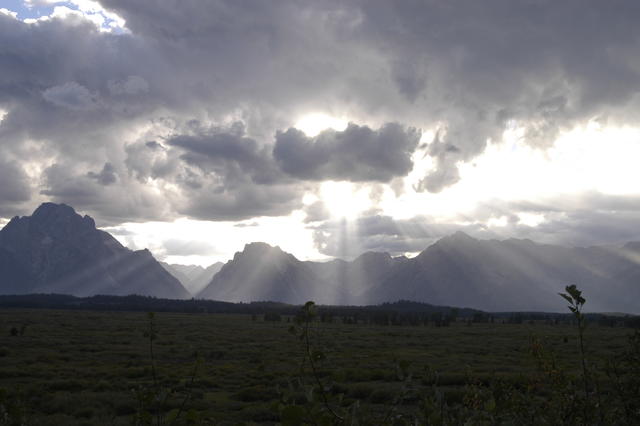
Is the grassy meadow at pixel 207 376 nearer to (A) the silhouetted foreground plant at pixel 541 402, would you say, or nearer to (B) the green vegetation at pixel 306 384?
(B) the green vegetation at pixel 306 384

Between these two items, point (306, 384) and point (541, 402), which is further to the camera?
point (541, 402)

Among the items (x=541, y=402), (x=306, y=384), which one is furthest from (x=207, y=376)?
(x=306, y=384)

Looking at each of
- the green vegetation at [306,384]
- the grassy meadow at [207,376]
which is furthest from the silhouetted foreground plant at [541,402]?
the grassy meadow at [207,376]

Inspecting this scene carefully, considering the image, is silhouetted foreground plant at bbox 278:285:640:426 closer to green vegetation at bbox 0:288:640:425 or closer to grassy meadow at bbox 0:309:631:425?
green vegetation at bbox 0:288:640:425

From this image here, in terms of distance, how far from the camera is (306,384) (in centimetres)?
354

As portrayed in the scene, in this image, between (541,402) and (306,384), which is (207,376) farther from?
(306,384)

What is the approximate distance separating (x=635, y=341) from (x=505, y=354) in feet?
168

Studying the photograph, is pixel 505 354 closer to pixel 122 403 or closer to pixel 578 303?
pixel 122 403

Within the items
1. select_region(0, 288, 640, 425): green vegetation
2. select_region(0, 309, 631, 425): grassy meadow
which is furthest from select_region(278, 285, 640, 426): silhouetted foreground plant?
select_region(0, 309, 631, 425): grassy meadow

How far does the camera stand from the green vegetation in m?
3.84

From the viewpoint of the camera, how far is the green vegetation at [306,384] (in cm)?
384

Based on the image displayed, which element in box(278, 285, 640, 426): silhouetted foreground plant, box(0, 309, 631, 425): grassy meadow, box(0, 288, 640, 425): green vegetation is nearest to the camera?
box(0, 288, 640, 425): green vegetation

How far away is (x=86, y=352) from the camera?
51750mm

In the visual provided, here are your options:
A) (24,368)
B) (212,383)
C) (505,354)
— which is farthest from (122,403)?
(505,354)
